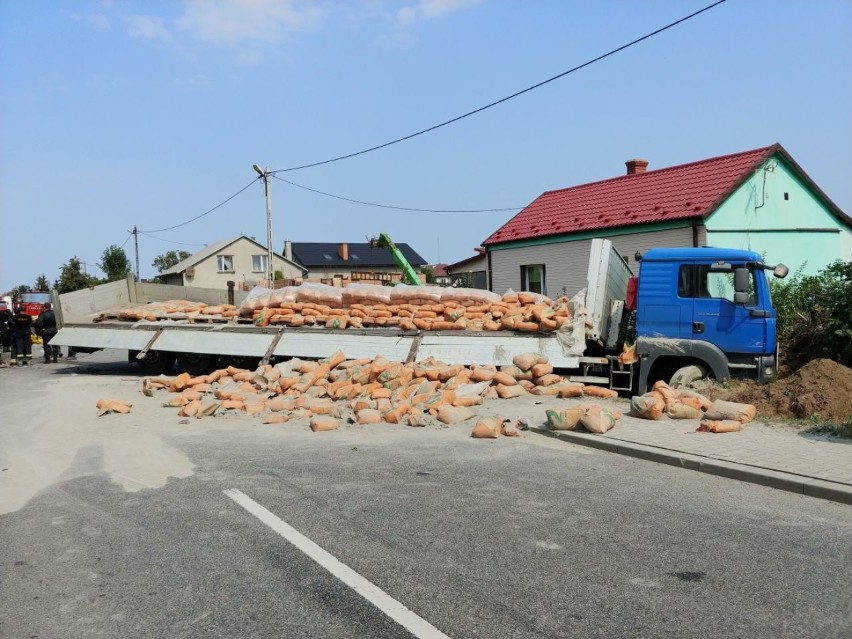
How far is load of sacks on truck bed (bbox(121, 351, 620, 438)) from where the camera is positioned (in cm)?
979

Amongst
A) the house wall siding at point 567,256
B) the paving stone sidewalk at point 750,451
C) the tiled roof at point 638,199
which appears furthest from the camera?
the house wall siding at point 567,256

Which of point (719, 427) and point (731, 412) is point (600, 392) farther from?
point (719, 427)

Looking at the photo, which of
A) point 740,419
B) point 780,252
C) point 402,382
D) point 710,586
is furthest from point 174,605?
point 780,252

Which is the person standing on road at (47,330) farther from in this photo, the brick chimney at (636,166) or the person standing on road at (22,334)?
the brick chimney at (636,166)

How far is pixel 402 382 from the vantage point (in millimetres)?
11094

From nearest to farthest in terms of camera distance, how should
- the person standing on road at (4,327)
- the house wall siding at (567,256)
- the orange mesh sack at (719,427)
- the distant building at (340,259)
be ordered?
the orange mesh sack at (719,427) → the house wall siding at (567,256) → the person standing on road at (4,327) → the distant building at (340,259)

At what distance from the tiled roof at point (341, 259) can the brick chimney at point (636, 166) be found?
49749 millimetres

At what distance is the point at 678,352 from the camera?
33.7ft

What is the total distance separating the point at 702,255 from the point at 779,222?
11.5 m

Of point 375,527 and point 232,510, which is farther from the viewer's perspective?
point 232,510

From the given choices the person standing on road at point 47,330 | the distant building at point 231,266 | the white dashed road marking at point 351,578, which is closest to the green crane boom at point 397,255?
the person standing on road at point 47,330

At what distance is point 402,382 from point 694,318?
4462 mm

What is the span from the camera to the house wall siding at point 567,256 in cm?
1938

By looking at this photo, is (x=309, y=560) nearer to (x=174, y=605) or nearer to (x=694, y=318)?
(x=174, y=605)
